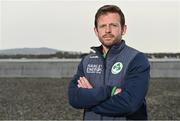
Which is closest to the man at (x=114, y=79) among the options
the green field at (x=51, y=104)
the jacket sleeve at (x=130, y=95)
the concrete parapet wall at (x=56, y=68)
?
the jacket sleeve at (x=130, y=95)

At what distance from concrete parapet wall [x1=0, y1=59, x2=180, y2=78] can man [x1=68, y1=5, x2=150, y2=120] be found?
2009 centimetres

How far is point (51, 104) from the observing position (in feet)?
41.2

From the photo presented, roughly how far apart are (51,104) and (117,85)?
9864 mm

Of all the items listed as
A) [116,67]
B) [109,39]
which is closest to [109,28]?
[109,39]

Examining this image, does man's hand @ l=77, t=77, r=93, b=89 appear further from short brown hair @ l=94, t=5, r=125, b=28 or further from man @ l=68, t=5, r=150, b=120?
short brown hair @ l=94, t=5, r=125, b=28

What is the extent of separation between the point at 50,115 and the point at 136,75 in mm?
7860

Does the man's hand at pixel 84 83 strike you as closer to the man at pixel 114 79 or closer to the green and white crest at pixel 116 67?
the man at pixel 114 79

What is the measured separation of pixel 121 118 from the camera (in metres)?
2.79

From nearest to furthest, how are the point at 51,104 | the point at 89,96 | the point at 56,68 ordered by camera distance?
the point at 89,96 → the point at 51,104 → the point at 56,68

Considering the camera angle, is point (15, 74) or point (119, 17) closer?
point (119, 17)

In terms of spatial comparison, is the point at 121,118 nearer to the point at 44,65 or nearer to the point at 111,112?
the point at 111,112

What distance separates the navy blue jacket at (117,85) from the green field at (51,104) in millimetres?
7321

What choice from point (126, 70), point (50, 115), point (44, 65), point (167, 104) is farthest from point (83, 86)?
point (44, 65)

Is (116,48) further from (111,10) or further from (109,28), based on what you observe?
(111,10)
